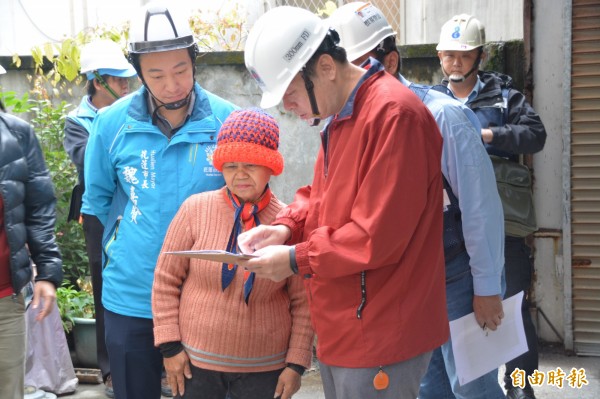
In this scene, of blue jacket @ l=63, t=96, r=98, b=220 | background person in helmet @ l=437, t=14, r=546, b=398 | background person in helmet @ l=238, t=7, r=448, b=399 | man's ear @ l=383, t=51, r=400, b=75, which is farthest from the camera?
blue jacket @ l=63, t=96, r=98, b=220

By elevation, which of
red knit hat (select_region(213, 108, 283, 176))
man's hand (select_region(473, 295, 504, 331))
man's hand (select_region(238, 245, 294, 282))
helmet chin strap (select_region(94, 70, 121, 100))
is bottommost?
man's hand (select_region(473, 295, 504, 331))

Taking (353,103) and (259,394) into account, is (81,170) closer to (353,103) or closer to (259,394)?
(259,394)

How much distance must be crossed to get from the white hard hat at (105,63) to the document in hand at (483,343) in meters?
3.19

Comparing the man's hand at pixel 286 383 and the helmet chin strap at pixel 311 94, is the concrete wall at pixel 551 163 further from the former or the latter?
the helmet chin strap at pixel 311 94

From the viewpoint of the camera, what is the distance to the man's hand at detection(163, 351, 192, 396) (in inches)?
133

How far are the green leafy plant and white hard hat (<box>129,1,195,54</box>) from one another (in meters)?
2.92

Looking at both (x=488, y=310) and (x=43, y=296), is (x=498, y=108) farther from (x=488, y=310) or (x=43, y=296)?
(x=43, y=296)

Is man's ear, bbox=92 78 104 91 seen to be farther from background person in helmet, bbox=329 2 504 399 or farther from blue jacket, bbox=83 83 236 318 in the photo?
background person in helmet, bbox=329 2 504 399

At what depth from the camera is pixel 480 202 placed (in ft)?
11.1

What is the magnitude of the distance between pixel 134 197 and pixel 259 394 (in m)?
0.99

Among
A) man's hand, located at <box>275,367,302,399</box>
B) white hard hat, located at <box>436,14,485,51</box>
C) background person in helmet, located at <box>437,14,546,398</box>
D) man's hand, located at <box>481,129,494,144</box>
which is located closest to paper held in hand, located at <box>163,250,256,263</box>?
man's hand, located at <box>275,367,302,399</box>

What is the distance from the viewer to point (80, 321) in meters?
6.06

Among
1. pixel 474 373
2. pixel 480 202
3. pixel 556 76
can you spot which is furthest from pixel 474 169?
pixel 556 76

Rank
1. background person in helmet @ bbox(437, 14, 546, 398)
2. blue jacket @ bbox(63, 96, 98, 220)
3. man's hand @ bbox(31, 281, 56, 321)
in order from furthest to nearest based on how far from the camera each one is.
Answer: blue jacket @ bbox(63, 96, 98, 220) → background person in helmet @ bbox(437, 14, 546, 398) → man's hand @ bbox(31, 281, 56, 321)
